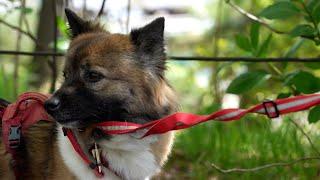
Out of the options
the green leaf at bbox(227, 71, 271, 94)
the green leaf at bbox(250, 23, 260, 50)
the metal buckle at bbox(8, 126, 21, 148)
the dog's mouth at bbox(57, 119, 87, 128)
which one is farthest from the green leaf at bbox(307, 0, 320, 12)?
the metal buckle at bbox(8, 126, 21, 148)

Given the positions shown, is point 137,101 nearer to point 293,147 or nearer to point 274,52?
point 293,147

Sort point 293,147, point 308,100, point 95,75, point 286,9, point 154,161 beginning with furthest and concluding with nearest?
1. point 293,147
2. point 286,9
3. point 154,161
4. point 95,75
5. point 308,100

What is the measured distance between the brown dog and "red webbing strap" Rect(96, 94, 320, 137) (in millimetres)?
54

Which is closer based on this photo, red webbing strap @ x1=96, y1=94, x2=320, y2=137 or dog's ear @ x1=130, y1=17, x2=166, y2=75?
red webbing strap @ x1=96, y1=94, x2=320, y2=137

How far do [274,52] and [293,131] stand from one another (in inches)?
90.3

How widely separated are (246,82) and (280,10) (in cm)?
53

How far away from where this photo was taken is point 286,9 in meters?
3.38

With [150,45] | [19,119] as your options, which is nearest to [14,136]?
[19,119]

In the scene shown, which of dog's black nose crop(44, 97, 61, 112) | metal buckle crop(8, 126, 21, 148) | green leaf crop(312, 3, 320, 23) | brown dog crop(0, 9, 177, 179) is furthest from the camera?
green leaf crop(312, 3, 320, 23)

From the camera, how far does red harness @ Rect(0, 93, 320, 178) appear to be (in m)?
2.61

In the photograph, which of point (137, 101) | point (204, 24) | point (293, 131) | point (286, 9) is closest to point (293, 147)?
point (293, 131)

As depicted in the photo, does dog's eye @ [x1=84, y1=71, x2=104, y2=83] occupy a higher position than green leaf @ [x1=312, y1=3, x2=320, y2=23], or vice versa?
green leaf @ [x1=312, y1=3, x2=320, y2=23]

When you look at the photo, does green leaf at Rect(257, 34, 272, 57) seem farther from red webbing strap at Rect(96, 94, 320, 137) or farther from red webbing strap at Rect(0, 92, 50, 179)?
red webbing strap at Rect(0, 92, 50, 179)

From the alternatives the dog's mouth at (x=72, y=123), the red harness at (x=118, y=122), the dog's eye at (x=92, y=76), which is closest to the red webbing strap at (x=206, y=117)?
the red harness at (x=118, y=122)
